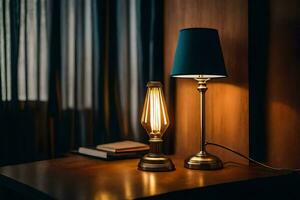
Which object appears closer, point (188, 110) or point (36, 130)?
point (188, 110)

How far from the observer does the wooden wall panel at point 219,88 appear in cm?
156

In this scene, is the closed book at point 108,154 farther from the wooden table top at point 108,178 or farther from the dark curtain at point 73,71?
the dark curtain at point 73,71

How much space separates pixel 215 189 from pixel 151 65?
3.06ft

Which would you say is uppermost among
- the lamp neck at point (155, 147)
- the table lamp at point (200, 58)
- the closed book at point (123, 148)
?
the table lamp at point (200, 58)

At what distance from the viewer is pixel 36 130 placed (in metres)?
2.00

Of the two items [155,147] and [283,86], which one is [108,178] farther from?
[283,86]

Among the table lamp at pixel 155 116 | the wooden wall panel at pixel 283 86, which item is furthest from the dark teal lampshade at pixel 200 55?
the wooden wall panel at pixel 283 86

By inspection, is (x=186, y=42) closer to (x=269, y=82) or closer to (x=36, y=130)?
(x=269, y=82)

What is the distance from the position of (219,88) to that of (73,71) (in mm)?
812

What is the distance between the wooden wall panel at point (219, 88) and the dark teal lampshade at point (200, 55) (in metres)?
0.19

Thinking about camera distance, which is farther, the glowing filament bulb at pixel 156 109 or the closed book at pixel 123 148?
the closed book at pixel 123 148

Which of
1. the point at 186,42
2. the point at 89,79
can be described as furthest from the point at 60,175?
the point at 89,79

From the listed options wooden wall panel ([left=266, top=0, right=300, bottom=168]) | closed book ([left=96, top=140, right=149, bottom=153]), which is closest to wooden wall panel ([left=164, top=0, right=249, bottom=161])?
wooden wall panel ([left=266, top=0, right=300, bottom=168])

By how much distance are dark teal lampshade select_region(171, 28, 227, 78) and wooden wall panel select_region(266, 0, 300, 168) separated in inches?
9.1
